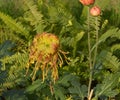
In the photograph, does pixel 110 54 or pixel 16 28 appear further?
pixel 16 28

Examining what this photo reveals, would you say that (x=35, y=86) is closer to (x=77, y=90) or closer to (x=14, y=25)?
(x=77, y=90)

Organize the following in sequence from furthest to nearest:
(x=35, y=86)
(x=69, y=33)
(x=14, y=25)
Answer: (x=69, y=33) → (x=14, y=25) → (x=35, y=86)

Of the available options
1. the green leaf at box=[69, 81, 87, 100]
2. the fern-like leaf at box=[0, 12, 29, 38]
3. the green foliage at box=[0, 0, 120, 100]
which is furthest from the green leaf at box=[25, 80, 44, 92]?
the fern-like leaf at box=[0, 12, 29, 38]

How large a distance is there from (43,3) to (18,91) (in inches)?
99.4

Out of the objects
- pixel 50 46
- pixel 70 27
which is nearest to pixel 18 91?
pixel 50 46

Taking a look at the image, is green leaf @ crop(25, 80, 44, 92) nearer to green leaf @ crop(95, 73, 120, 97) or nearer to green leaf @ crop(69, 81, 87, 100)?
green leaf @ crop(69, 81, 87, 100)

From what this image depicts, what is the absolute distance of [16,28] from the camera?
201 inches

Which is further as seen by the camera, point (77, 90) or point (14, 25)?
point (14, 25)

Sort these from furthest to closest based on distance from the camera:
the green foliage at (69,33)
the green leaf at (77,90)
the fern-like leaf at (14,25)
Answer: the fern-like leaf at (14,25) < the green foliage at (69,33) < the green leaf at (77,90)

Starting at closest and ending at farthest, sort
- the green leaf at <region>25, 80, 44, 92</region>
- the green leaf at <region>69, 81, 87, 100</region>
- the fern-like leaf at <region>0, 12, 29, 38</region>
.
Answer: the green leaf at <region>25, 80, 44, 92</region> < the green leaf at <region>69, 81, 87, 100</region> < the fern-like leaf at <region>0, 12, 29, 38</region>

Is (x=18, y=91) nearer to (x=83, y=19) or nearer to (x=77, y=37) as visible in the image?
(x=77, y=37)

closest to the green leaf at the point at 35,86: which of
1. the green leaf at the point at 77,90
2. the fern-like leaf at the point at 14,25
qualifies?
the green leaf at the point at 77,90

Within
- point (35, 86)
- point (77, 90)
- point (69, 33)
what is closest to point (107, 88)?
point (77, 90)

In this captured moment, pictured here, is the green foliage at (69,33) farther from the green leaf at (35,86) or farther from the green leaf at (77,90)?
the green leaf at (35,86)
